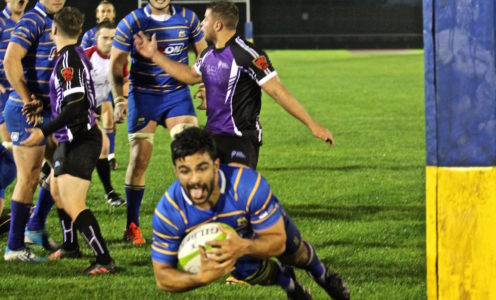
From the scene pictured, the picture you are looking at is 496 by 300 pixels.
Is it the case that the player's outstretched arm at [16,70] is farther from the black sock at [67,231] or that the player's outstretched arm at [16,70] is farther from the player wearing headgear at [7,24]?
the player wearing headgear at [7,24]

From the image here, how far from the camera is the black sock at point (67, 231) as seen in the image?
7.33 meters

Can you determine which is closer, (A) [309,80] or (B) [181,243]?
(B) [181,243]

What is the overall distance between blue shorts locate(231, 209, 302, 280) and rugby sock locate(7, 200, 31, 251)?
260 cm

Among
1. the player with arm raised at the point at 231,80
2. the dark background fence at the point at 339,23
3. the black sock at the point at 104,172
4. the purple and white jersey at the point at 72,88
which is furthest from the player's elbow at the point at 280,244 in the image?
the dark background fence at the point at 339,23

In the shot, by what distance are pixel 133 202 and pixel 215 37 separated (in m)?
2.08

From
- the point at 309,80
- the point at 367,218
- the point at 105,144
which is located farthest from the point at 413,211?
the point at 309,80

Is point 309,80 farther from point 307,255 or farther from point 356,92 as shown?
point 307,255

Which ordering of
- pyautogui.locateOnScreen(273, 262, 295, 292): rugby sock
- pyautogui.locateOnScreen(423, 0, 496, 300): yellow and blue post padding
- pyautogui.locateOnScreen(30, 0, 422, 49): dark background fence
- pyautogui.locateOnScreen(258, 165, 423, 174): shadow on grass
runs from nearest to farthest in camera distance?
1. pyautogui.locateOnScreen(423, 0, 496, 300): yellow and blue post padding
2. pyautogui.locateOnScreen(273, 262, 295, 292): rugby sock
3. pyautogui.locateOnScreen(258, 165, 423, 174): shadow on grass
4. pyautogui.locateOnScreen(30, 0, 422, 49): dark background fence

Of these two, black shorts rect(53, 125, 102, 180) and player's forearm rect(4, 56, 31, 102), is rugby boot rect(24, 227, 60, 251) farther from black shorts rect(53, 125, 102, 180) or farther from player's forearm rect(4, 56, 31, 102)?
player's forearm rect(4, 56, 31, 102)

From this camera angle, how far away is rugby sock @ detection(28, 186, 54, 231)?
25.7 ft

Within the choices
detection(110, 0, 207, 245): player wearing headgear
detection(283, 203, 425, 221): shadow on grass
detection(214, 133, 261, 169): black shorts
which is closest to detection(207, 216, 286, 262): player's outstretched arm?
detection(214, 133, 261, 169): black shorts

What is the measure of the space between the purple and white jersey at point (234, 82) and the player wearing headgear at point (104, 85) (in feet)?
11.6

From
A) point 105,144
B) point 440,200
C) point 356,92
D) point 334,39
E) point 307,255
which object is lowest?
point 334,39

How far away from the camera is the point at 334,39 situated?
52781 millimetres
